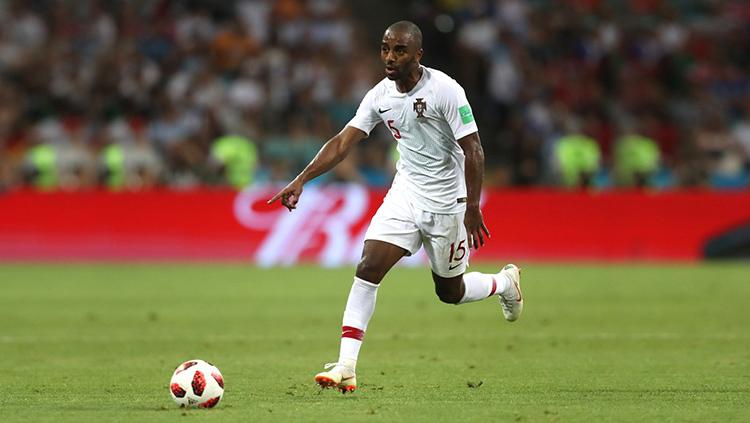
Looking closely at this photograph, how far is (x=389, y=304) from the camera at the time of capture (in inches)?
590

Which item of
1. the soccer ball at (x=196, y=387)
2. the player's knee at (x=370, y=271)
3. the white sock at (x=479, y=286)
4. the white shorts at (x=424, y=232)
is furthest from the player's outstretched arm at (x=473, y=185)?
the soccer ball at (x=196, y=387)

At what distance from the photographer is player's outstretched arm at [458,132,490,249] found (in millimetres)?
8242

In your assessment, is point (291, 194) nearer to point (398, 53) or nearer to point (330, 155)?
point (330, 155)

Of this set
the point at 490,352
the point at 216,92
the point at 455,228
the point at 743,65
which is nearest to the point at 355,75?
the point at 216,92

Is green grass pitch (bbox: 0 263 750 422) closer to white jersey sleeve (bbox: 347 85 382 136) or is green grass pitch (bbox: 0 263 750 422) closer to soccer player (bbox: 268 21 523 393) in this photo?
soccer player (bbox: 268 21 523 393)

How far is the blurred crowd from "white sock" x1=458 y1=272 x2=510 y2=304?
41.1ft

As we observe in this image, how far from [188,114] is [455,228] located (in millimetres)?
15626

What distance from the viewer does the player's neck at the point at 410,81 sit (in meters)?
8.41

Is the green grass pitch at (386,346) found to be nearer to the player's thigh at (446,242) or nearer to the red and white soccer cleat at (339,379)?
the red and white soccer cleat at (339,379)

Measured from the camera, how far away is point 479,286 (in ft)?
30.4

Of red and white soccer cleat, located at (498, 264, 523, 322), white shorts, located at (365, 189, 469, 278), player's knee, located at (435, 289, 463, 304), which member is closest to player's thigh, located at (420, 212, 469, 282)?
white shorts, located at (365, 189, 469, 278)

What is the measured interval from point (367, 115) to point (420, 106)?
466 mm

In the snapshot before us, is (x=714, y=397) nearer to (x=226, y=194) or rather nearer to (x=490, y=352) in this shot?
(x=490, y=352)

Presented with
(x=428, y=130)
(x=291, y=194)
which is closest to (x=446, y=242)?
(x=428, y=130)
